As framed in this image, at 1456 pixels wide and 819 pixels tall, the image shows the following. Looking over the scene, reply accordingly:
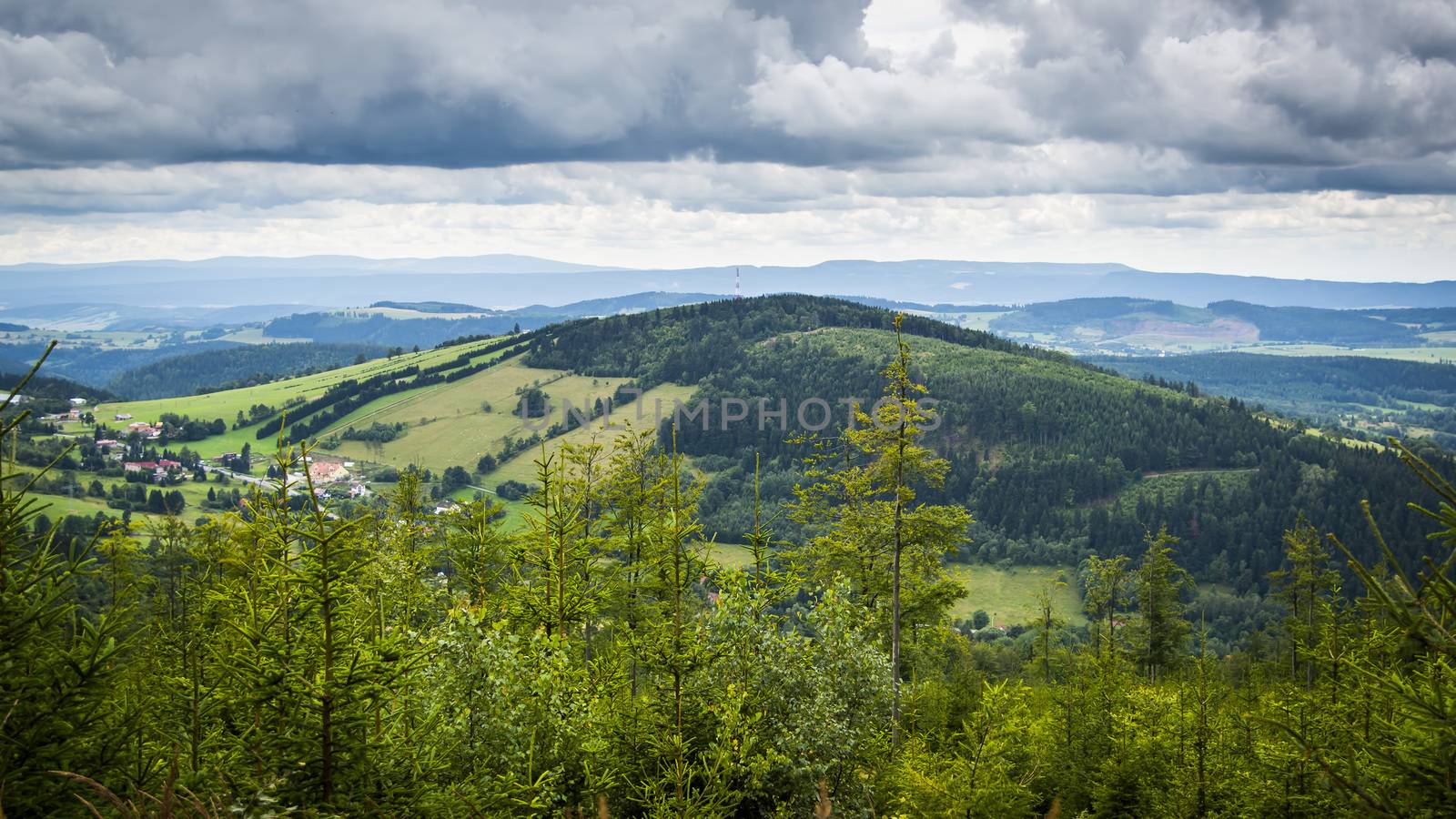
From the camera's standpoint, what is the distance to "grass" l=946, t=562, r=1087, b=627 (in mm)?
143875

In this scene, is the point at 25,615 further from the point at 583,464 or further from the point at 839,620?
the point at 583,464

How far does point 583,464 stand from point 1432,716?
23160mm

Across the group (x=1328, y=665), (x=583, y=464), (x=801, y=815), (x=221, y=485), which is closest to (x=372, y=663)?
(x=801, y=815)

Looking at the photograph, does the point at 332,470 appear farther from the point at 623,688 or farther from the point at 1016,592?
the point at 623,688

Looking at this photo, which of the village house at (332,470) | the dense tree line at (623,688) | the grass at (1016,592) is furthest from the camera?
the village house at (332,470)

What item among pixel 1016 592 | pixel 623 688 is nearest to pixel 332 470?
pixel 1016 592

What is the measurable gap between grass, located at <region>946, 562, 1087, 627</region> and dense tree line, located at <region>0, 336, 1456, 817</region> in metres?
106

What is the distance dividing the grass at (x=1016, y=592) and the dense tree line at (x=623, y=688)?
348 ft

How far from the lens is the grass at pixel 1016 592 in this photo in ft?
472

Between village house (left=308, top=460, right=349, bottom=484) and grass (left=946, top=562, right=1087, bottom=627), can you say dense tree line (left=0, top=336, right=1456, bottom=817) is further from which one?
village house (left=308, top=460, right=349, bottom=484)

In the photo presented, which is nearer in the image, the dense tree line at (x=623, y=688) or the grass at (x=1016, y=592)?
the dense tree line at (x=623, y=688)

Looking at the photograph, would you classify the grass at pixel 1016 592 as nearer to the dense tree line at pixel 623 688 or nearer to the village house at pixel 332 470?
the dense tree line at pixel 623 688

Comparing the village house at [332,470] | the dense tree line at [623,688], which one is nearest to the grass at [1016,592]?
the dense tree line at [623,688]

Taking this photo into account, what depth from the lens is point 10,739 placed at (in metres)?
7.91
